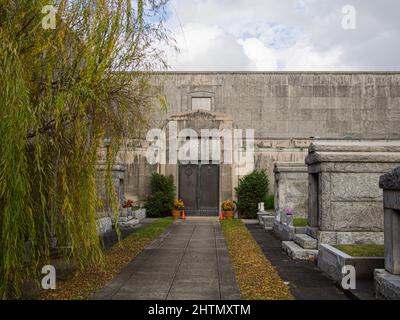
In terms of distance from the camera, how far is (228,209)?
20594 mm

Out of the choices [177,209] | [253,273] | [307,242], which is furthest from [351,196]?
[177,209]

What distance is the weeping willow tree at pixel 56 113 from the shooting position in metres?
5.03

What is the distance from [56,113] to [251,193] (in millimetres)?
15333

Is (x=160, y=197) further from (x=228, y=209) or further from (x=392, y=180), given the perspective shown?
(x=392, y=180)

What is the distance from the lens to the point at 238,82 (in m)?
27.5

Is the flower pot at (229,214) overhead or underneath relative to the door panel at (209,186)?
underneath

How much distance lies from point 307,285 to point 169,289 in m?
2.19

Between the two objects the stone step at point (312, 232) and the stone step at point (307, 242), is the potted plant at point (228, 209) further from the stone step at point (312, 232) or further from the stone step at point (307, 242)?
the stone step at point (307, 242)

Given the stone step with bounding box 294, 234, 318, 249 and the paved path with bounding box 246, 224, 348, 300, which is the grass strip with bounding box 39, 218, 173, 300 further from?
the stone step with bounding box 294, 234, 318, 249

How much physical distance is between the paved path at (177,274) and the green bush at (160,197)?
8.02m

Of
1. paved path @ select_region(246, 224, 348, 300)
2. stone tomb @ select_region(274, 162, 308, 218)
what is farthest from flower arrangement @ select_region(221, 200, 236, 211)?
paved path @ select_region(246, 224, 348, 300)

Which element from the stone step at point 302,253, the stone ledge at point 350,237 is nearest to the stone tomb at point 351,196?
the stone ledge at point 350,237

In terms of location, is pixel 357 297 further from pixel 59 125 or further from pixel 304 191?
pixel 304 191
